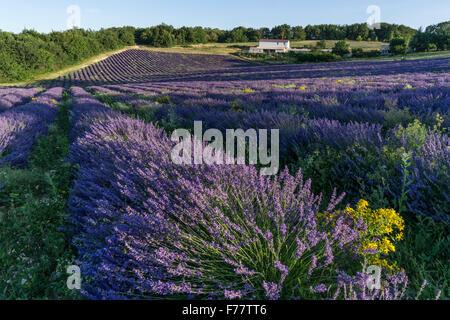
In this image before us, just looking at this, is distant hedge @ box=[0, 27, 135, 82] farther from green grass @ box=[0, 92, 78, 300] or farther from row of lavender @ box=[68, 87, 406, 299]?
row of lavender @ box=[68, 87, 406, 299]

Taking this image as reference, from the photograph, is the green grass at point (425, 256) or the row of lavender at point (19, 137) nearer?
the green grass at point (425, 256)

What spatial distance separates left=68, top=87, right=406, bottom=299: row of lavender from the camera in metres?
1.14

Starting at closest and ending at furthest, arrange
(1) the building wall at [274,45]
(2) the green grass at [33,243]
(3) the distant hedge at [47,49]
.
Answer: (2) the green grass at [33,243] → (3) the distant hedge at [47,49] → (1) the building wall at [274,45]

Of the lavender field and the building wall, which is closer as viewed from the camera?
the lavender field

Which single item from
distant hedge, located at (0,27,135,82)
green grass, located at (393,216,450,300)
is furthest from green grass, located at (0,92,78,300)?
distant hedge, located at (0,27,135,82)

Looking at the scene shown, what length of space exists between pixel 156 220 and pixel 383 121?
3116mm

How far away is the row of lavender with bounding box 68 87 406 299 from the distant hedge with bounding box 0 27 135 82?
1917 inches

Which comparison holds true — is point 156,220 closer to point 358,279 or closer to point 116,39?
point 358,279

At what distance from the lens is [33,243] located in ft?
6.31

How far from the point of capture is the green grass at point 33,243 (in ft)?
5.00

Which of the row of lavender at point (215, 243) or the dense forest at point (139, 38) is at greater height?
the dense forest at point (139, 38)

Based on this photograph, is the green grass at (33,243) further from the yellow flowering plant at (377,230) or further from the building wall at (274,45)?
the building wall at (274,45)

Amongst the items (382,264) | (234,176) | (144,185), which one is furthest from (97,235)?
(382,264)

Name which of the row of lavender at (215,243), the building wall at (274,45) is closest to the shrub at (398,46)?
the building wall at (274,45)
